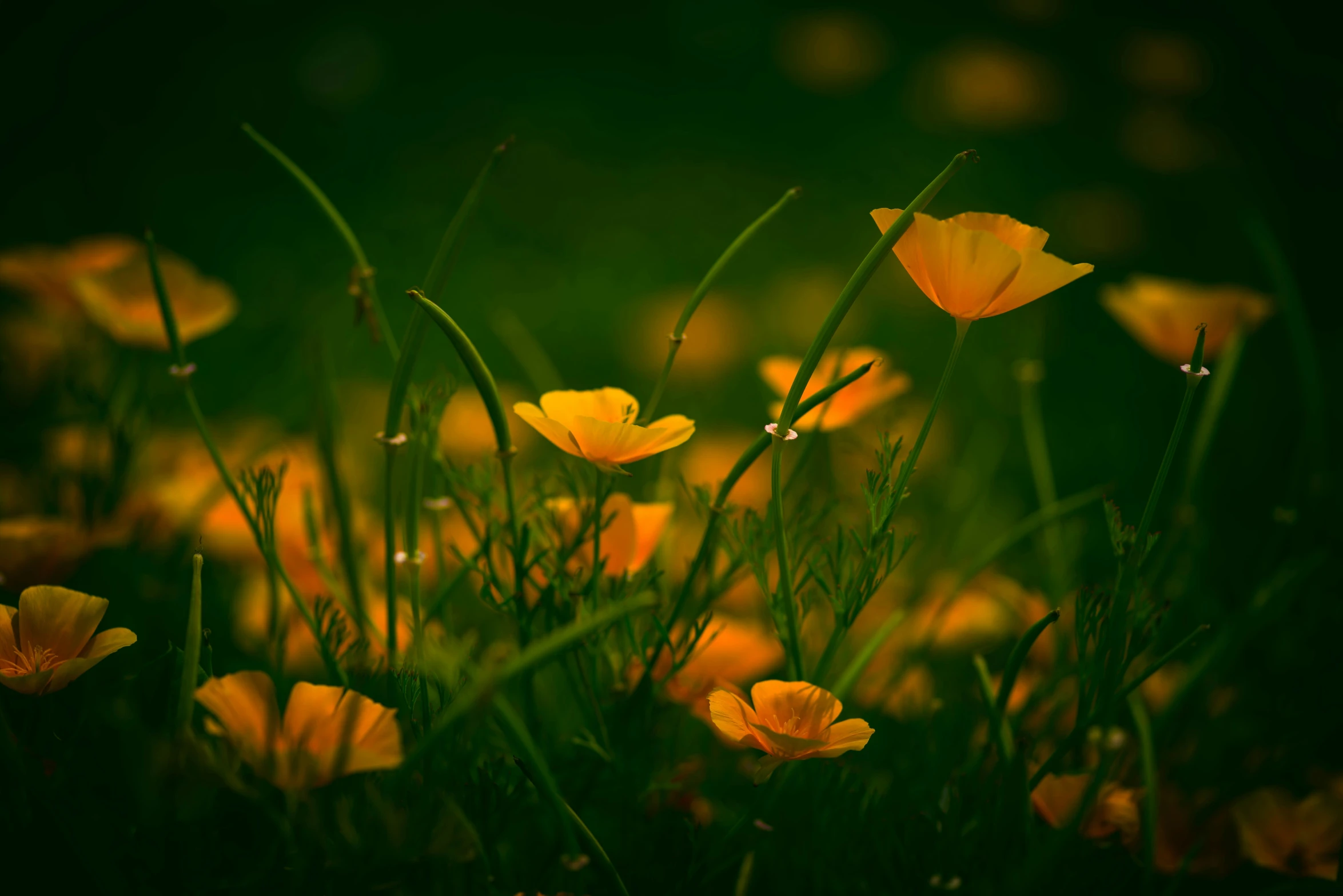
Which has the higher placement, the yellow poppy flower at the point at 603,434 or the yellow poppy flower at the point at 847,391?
the yellow poppy flower at the point at 603,434

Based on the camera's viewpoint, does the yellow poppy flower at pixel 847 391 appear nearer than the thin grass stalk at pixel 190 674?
No

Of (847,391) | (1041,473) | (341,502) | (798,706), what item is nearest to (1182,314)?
(1041,473)

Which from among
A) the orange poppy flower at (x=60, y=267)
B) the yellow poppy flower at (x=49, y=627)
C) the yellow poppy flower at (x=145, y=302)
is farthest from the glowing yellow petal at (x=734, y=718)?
the orange poppy flower at (x=60, y=267)

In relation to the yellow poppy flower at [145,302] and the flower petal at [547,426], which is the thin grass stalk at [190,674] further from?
the yellow poppy flower at [145,302]

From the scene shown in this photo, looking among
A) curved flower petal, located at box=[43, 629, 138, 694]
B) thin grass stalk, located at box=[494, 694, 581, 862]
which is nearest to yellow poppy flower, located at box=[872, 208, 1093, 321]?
thin grass stalk, located at box=[494, 694, 581, 862]

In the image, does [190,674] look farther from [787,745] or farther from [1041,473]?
[1041,473]

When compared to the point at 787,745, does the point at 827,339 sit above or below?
above

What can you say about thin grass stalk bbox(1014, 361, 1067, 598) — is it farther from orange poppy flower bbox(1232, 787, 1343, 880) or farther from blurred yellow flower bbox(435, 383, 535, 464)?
blurred yellow flower bbox(435, 383, 535, 464)

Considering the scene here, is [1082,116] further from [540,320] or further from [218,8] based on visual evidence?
[218,8]
